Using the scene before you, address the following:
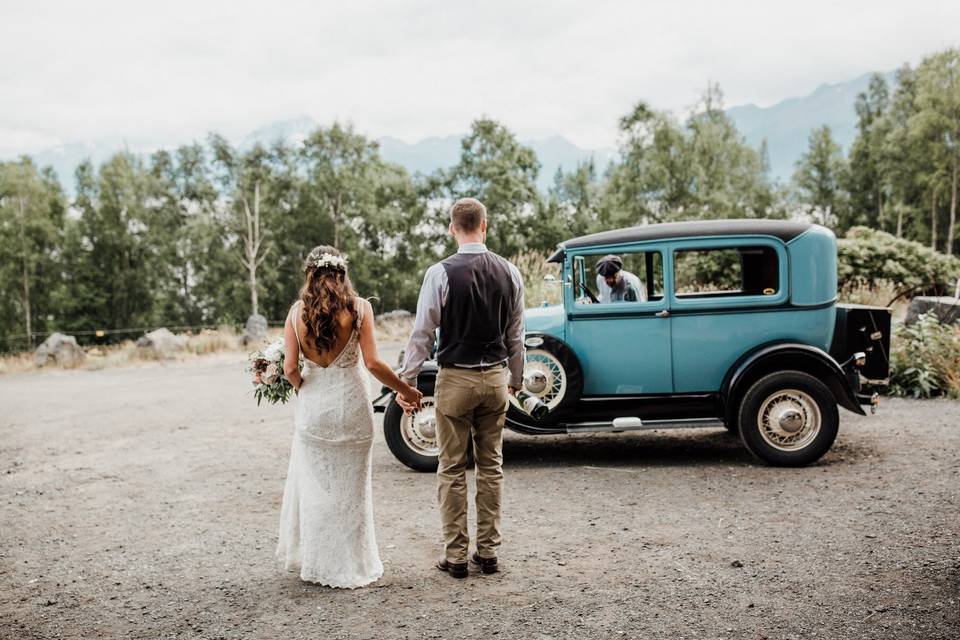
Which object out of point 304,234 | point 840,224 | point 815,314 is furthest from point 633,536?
point 840,224

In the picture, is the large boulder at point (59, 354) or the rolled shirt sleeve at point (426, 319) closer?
the rolled shirt sleeve at point (426, 319)

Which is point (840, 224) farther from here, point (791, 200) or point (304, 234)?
point (304, 234)

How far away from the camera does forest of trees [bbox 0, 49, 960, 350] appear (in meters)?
44.1

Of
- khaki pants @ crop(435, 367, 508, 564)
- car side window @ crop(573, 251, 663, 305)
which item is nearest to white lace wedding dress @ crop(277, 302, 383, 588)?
khaki pants @ crop(435, 367, 508, 564)

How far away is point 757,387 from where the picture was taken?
6.88m

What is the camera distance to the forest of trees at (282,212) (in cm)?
4412

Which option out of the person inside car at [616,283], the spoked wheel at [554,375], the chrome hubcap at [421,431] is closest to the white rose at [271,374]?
the chrome hubcap at [421,431]

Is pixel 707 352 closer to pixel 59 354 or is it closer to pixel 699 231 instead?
pixel 699 231

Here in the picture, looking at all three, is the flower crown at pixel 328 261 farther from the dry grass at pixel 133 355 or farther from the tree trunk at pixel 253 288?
the tree trunk at pixel 253 288

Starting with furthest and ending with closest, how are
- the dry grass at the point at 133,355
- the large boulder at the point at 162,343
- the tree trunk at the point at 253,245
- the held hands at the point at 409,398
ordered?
the tree trunk at the point at 253,245 < the large boulder at the point at 162,343 < the dry grass at the point at 133,355 < the held hands at the point at 409,398

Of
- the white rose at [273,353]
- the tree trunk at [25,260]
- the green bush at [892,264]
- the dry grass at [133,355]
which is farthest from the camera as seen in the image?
the tree trunk at [25,260]

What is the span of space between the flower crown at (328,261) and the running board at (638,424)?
3.45m

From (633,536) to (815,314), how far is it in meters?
3.02

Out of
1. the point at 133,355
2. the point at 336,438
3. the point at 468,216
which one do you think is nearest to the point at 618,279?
the point at 468,216
